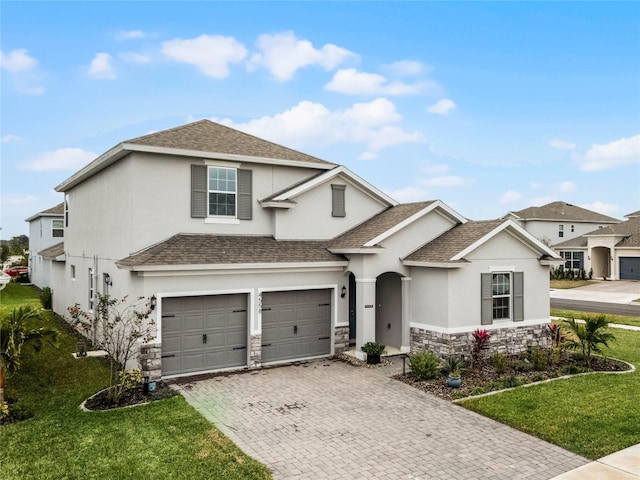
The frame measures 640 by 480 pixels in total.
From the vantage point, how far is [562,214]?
5412 cm

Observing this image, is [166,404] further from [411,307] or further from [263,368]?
[411,307]

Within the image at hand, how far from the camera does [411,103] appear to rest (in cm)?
2414

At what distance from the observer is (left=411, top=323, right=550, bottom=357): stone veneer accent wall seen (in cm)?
1399

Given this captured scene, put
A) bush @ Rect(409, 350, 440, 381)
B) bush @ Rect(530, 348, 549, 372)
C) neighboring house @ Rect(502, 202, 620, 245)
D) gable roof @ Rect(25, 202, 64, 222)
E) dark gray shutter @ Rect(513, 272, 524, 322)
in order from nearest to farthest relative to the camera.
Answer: bush @ Rect(409, 350, 440, 381) < bush @ Rect(530, 348, 549, 372) < dark gray shutter @ Rect(513, 272, 524, 322) < gable roof @ Rect(25, 202, 64, 222) < neighboring house @ Rect(502, 202, 620, 245)

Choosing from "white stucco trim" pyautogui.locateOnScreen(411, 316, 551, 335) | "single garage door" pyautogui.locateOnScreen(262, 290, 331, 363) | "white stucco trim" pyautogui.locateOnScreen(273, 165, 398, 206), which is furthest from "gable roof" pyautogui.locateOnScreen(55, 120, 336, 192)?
"white stucco trim" pyautogui.locateOnScreen(411, 316, 551, 335)

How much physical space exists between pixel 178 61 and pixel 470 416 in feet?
58.5

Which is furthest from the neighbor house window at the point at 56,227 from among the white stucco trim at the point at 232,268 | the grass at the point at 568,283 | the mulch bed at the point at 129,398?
the grass at the point at 568,283

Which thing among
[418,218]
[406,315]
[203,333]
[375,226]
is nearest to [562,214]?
[418,218]

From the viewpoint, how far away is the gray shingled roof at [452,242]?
47.5 feet

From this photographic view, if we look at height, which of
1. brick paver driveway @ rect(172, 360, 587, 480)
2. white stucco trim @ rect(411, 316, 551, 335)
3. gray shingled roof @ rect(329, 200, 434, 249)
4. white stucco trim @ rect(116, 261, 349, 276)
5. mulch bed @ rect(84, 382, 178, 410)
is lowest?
brick paver driveway @ rect(172, 360, 587, 480)

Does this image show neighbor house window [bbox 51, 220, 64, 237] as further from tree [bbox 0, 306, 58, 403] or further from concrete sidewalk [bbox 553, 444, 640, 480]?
concrete sidewalk [bbox 553, 444, 640, 480]

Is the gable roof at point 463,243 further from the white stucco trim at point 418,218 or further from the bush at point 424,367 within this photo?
the bush at point 424,367

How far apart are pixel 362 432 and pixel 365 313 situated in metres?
5.75

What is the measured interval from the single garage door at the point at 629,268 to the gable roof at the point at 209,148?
131 feet
